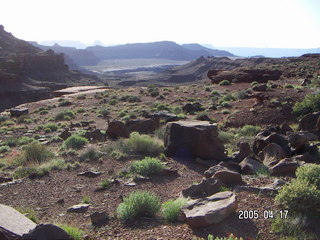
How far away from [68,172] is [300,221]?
6.69 metres

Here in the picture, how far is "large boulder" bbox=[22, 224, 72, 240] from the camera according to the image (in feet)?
14.5

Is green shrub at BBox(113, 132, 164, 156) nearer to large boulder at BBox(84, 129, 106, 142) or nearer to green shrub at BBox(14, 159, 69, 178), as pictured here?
green shrub at BBox(14, 159, 69, 178)

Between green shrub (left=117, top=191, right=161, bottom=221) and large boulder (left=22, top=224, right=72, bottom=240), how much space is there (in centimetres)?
182

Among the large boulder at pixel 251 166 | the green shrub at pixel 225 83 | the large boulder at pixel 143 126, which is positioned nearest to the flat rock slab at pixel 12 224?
the large boulder at pixel 251 166

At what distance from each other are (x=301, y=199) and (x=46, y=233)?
150 inches

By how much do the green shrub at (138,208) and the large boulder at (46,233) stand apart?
1819mm

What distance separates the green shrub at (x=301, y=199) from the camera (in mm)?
5609

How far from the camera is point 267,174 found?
27.7 feet

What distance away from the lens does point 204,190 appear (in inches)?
277

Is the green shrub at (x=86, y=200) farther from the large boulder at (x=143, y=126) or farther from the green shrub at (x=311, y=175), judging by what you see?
the large boulder at (x=143, y=126)

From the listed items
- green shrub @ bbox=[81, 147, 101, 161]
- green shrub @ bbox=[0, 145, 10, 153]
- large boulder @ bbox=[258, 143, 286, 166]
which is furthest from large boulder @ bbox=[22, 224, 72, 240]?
green shrub @ bbox=[0, 145, 10, 153]

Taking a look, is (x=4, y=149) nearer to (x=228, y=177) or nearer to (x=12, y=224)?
(x=228, y=177)

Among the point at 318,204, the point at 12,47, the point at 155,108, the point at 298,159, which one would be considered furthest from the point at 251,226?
the point at 12,47

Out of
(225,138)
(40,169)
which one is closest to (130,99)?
(225,138)
